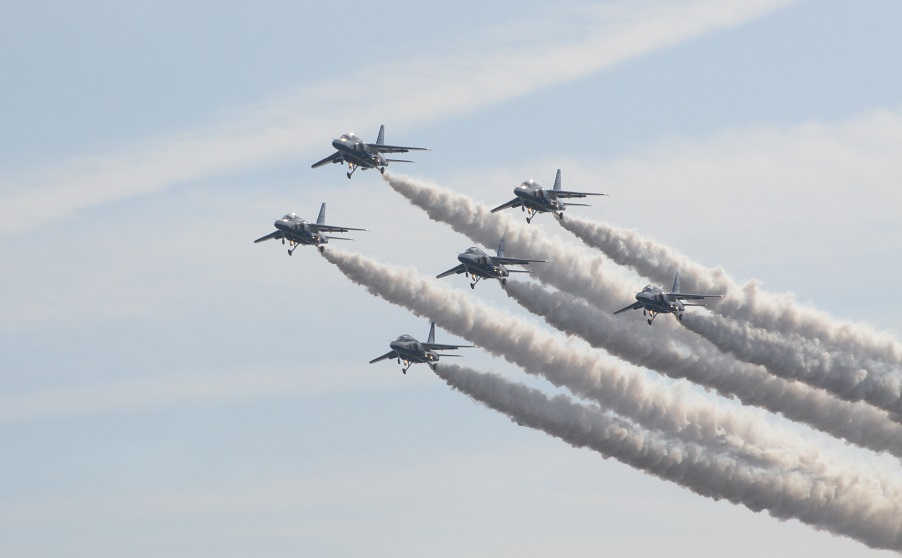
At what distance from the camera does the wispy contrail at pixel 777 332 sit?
112562mm

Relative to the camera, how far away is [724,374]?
376ft

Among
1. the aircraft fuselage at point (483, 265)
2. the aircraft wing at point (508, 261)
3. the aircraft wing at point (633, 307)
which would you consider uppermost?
the aircraft wing at point (508, 261)

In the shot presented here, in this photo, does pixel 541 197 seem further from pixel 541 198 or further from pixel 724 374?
pixel 724 374

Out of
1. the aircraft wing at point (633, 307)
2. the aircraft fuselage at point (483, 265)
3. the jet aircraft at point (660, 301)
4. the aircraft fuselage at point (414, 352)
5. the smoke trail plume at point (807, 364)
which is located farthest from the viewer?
the aircraft fuselage at point (414, 352)

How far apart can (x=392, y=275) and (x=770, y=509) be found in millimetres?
29083

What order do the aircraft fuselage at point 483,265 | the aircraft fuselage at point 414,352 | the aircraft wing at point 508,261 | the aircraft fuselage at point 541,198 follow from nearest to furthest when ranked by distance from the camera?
the aircraft wing at point 508,261
the aircraft fuselage at point 483,265
the aircraft fuselage at point 541,198
the aircraft fuselage at point 414,352

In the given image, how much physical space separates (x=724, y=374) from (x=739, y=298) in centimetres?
507

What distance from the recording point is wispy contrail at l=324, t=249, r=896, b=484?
117250 mm

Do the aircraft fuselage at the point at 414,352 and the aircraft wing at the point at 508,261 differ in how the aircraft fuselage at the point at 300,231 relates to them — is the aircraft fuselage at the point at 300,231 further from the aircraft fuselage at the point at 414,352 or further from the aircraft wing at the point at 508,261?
the aircraft wing at the point at 508,261

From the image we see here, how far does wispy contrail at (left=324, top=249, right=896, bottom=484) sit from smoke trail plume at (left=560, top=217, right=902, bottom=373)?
7.06 meters

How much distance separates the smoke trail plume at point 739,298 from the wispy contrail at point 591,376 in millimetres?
7056

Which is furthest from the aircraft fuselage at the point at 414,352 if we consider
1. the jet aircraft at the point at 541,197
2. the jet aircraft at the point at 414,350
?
the jet aircraft at the point at 541,197

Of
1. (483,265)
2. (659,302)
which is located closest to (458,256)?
(483,265)

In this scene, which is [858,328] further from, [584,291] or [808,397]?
[584,291]
